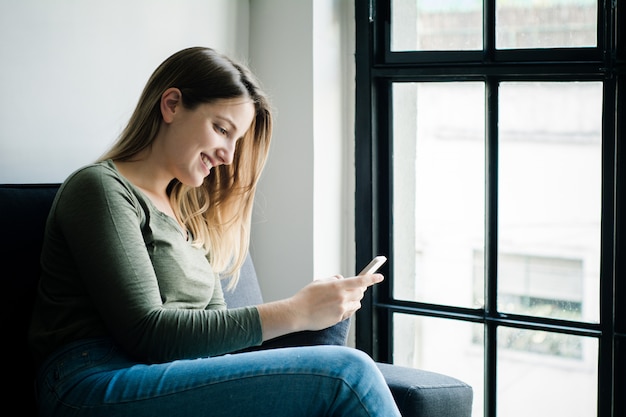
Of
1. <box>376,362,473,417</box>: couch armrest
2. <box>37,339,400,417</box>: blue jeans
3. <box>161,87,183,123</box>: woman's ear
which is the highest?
<box>161,87,183,123</box>: woman's ear

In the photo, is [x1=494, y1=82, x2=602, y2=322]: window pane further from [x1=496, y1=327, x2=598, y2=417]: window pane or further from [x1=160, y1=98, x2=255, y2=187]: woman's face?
[x1=160, y1=98, x2=255, y2=187]: woman's face

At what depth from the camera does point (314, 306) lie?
1558mm

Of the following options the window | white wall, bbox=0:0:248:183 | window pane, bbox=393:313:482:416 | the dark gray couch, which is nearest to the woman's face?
the dark gray couch

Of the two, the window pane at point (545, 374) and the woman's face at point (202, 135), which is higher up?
the woman's face at point (202, 135)

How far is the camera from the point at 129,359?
1.41 m

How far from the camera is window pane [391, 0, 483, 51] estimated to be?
2.28 m

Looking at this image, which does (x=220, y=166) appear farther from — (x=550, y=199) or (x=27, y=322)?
(x=550, y=199)

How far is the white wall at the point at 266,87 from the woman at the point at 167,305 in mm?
327

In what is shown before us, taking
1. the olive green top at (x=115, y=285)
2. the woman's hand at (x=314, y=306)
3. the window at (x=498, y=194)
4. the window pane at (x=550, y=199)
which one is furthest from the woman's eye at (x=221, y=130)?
the window pane at (x=550, y=199)

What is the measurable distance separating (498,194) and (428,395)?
32.6 inches

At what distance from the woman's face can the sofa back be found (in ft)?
0.95

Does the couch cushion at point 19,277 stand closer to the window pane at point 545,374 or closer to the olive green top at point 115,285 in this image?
the olive green top at point 115,285

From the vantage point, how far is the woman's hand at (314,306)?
1.49m

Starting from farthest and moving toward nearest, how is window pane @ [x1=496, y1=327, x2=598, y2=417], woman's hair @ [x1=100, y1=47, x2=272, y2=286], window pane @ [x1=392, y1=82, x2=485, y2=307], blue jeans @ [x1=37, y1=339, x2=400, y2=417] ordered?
window pane @ [x1=392, y1=82, x2=485, y2=307] → window pane @ [x1=496, y1=327, x2=598, y2=417] → woman's hair @ [x1=100, y1=47, x2=272, y2=286] → blue jeans @ [x1=37, y1=339, x2=400, y2=417]
